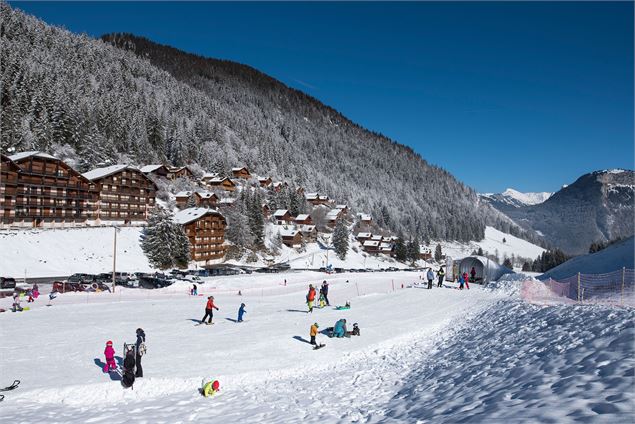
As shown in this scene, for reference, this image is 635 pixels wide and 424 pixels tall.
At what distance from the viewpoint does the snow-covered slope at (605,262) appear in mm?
30172

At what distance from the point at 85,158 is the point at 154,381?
284ft

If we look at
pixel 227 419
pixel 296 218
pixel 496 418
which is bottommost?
pixel 227 419

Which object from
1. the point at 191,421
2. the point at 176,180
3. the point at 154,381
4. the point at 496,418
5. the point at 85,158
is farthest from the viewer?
the point at 176,180

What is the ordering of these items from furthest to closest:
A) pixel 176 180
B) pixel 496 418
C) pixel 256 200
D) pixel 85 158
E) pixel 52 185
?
Answer: 1. pixel 176 180
2. pixel 256 200
3. pixel 85 158
4. pixel 52 185
5. pixel 496 418

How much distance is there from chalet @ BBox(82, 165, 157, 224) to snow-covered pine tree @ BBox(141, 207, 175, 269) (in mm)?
12424

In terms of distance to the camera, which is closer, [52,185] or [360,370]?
[360,370]

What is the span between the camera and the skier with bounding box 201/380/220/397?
13.3m

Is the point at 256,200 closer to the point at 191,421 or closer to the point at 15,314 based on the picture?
the point at 15,314

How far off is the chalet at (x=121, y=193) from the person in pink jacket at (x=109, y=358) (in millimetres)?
66438

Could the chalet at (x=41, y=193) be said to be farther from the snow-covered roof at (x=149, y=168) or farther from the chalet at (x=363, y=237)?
the chalet at (x=363, y=237)

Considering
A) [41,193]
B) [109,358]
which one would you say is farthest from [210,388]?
[41,193]

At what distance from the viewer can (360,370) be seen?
15.7 meters

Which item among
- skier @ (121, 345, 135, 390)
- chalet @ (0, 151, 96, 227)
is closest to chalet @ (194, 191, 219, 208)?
chalet @ (0, 151, 96, 227)

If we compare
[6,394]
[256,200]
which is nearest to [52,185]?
[256,200]
